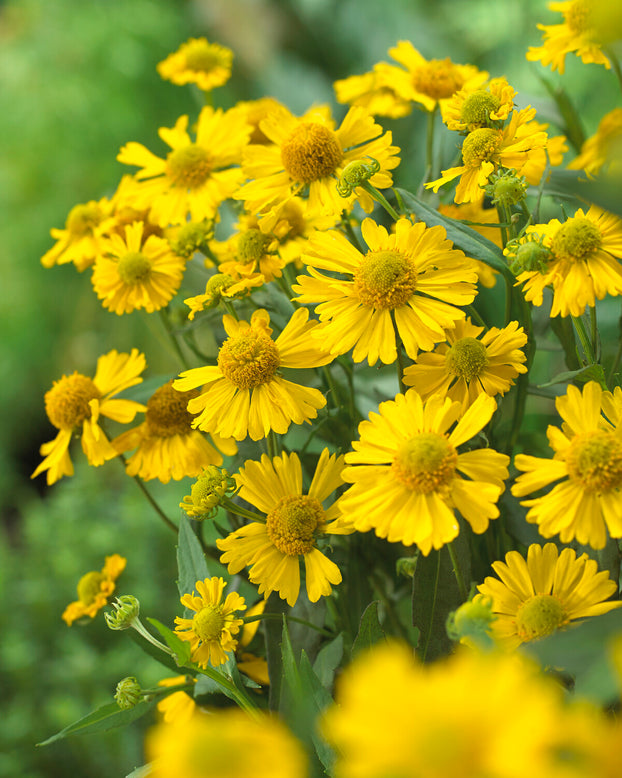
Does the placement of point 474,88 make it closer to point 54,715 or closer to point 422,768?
point 422,768

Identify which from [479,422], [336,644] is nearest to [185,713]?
[336,644]

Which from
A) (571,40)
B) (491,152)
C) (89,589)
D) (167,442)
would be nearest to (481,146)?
(491,152)

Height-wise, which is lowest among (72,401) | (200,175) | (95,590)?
(95,590)

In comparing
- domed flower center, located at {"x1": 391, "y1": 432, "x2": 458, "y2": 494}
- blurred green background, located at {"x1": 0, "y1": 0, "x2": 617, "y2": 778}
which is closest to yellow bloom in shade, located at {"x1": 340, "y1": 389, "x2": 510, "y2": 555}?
domed flower center, located at {"x1": 391, "y1": 432, "x2": 458, "y2": 494}

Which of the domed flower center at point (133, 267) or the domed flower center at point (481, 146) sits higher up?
the domed flower center at point (481, 146)

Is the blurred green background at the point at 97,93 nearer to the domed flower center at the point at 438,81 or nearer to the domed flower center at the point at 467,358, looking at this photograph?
the domed flower center at the point at 438,81

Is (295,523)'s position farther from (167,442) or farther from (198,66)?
(198,66)

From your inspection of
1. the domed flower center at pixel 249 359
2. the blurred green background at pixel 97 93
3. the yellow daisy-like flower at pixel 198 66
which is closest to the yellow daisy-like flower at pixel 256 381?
the domed flower center at pixel 249 359
